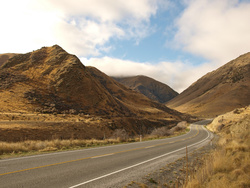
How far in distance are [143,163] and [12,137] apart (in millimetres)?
17885

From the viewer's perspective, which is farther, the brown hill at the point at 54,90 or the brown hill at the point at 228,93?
the brown hill at the point at 228,93

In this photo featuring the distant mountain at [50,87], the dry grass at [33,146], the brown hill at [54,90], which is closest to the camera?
the dry grass at [33,146]

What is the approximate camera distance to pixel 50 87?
141 ft

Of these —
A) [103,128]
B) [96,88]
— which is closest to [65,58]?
[96,88]

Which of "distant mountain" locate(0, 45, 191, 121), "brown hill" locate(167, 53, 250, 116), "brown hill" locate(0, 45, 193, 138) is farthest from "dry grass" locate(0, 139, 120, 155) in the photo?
"brown hill" locate(167, 53, 250, 116)

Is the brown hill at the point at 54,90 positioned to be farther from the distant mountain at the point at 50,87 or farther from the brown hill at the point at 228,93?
the brown hill at the point at 228,93

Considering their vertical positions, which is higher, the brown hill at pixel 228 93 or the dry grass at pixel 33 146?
the brown hill at pixel 228 93

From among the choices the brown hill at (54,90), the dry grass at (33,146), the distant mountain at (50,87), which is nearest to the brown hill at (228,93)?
the brown hill at (54,90)

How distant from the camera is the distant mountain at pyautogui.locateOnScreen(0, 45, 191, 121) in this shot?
117 ft

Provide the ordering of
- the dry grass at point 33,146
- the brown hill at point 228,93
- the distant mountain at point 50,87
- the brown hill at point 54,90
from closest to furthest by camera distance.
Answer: the dry grass at point 33,146 < the brown hill at point 54,90 < the distant mountain at point 50,87 < the brown hill at point 228,93

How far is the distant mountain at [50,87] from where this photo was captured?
35625mm

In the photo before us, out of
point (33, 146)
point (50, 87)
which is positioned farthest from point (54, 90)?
point (33, 146)

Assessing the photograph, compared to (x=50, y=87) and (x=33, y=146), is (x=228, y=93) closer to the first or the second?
(x=50, y=87)

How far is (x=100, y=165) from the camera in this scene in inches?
308
